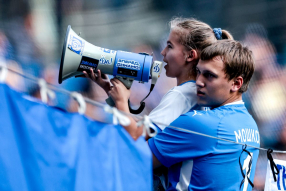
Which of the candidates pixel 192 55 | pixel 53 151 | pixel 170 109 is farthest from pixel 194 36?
pixel 53 151

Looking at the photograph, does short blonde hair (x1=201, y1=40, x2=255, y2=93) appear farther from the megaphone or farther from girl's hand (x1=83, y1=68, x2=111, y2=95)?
girl's hand (x1=83, y1=68, x2=111, y2=95)

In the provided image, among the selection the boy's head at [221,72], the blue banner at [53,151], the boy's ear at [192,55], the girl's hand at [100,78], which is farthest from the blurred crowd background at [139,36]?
the blue banner at [53,151]

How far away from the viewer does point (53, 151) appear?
0.61m

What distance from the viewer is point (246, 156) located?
3.73ft

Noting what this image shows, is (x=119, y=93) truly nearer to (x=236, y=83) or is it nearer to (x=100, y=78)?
(x=100, y=78)

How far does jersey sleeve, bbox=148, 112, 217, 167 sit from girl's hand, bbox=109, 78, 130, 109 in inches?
9.5

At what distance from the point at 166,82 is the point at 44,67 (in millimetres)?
1084

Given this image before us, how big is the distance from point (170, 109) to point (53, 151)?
0.64 m

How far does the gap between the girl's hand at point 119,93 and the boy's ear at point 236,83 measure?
413 mm

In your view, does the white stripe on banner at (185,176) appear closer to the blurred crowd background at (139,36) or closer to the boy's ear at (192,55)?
the boy's ear at (192,55)

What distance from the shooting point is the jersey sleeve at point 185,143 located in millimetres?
1041

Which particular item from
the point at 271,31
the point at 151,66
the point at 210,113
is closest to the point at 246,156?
the point at 210,113

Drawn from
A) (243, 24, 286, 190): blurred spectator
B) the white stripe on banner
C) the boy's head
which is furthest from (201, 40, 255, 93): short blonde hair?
(243, 24, 286, 190): blurred spectator

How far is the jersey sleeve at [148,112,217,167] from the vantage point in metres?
1.04
